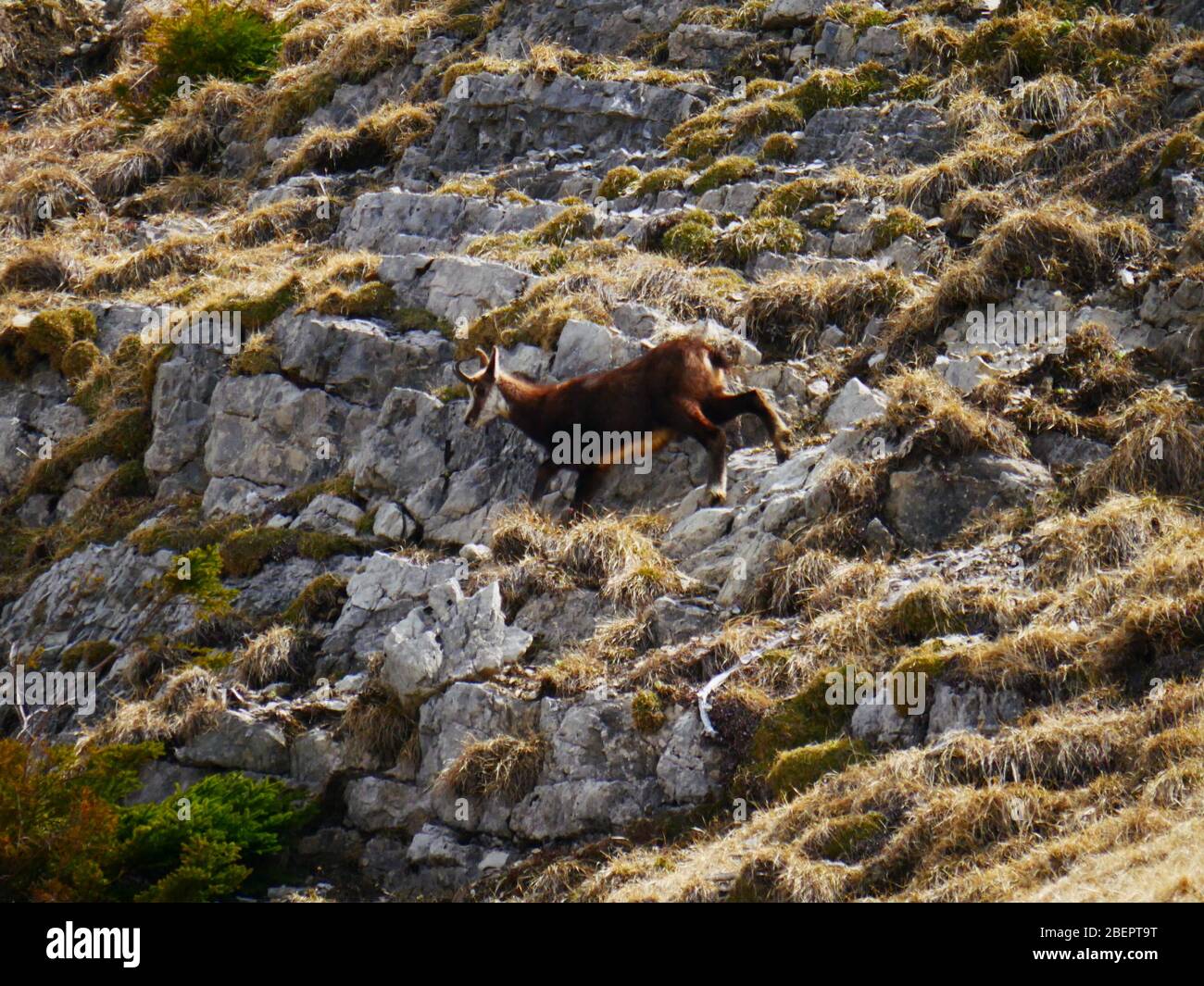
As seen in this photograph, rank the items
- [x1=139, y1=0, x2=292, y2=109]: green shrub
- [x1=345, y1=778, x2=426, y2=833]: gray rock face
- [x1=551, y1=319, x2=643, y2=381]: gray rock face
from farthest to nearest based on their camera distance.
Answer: [x1=139, y1=0, x2=292, y2=109]: green shrub
[x1=551, y1=319, x2=643, y2=381]: gray rock face
[x1=345, y1=778, x2=426, y2=833]: gray rock face

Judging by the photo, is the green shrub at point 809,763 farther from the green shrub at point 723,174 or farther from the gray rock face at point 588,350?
the green shrub at point 723,174

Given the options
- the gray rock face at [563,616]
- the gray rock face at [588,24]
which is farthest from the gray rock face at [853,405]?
the gray rock face at [588,24]

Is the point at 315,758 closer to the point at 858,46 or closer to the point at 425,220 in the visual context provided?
the point at 425,220

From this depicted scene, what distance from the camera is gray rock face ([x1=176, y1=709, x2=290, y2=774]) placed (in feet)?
36.8

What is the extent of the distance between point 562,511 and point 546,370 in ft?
6.47

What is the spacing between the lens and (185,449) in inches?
611

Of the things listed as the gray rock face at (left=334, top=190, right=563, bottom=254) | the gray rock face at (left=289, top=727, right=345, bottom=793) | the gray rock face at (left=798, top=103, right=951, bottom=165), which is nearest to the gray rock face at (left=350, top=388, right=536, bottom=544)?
the gray rock face at (left=289, top=727, right=345, bottom=793)

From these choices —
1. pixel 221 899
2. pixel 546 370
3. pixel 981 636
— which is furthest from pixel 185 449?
pixel 981 636

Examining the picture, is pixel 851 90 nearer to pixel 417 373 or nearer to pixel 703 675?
pixel 417 373

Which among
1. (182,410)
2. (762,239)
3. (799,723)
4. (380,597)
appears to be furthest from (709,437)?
(182,410)

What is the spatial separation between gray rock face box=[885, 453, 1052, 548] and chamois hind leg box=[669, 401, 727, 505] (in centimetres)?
163

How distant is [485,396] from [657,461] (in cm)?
187

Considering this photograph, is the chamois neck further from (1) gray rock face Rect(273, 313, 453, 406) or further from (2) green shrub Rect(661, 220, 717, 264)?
(2) green shrub Rect(661, 220, 717, 264)

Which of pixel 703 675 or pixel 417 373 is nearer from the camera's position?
pixel 703 675
